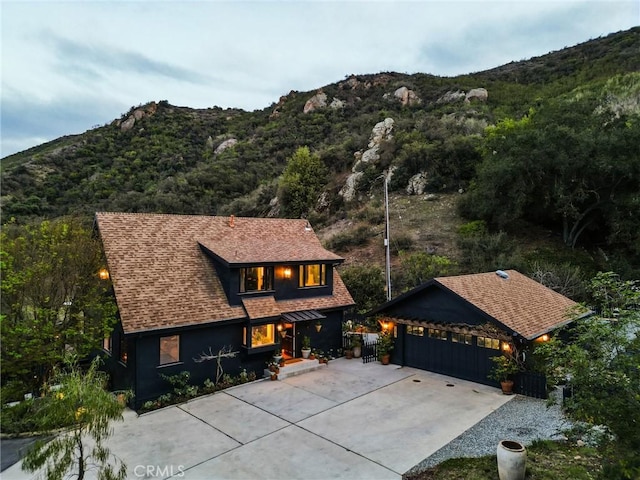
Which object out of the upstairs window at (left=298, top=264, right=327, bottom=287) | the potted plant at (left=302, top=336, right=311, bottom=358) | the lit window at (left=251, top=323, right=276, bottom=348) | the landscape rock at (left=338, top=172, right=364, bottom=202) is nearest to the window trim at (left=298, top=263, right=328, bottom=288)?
the upstairs window at (left=298, top=264, right=327, bottom=287)

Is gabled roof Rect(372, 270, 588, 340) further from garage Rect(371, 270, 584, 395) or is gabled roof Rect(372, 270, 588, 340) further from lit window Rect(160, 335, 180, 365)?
lit window Rect(160, 335, 180, 365)

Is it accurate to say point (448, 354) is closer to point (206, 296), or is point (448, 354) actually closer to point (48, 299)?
point (206, 296)

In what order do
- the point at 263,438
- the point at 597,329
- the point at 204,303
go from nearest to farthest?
the point at 597,329, the point at 263,438, the point at 204,303

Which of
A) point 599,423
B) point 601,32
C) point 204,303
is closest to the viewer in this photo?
point 599,423

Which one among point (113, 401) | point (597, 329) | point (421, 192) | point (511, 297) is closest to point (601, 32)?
point (421, 192)

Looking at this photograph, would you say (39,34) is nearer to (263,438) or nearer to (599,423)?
(263,438)

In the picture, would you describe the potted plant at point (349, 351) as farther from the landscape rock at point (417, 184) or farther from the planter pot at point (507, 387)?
the landscape rock at point (417, 184)

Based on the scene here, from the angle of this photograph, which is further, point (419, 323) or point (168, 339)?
point (419, 323)
